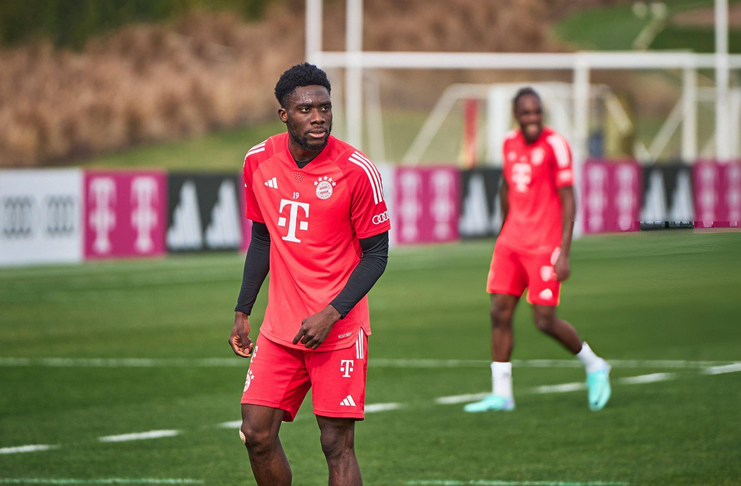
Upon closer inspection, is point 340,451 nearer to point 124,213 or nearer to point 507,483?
point 507,483

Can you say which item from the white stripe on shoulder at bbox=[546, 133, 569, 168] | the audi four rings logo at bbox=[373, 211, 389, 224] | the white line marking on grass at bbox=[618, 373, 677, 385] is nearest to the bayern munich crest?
the audi four rings logo at bbox=[373, 211, 389, 224]

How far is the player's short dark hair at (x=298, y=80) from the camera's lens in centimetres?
505

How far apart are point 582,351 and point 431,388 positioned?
55.2 inches

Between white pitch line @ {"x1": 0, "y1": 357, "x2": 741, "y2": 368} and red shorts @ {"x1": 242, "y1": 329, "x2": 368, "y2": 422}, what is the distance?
18.1 feet

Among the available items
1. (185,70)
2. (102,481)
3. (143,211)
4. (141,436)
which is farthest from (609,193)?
(185,70)

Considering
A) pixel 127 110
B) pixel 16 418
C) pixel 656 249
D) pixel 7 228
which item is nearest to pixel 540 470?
pixel 656 249

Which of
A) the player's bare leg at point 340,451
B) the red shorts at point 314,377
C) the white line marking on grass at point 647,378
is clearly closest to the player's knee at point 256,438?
the red shorts at point 314,377

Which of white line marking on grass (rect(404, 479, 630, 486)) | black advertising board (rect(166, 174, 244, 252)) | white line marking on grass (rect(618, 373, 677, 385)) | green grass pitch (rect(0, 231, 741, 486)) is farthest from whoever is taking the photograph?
black advertising board (rect(166, 174, 244, 252))

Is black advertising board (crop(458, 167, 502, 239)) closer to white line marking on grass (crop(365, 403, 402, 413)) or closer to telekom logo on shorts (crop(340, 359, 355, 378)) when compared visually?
white line marking on grass (crop(365, 403, 402, 413))

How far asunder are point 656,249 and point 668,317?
6.05 metres

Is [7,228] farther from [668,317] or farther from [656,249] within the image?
[656,249]

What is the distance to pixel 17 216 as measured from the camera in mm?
17500

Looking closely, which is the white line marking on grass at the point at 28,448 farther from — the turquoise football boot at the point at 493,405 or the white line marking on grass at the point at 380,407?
the turquoise football boot at the point at 493,405

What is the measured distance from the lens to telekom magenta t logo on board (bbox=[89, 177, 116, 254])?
18.0 meters
